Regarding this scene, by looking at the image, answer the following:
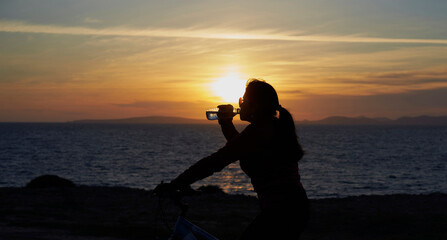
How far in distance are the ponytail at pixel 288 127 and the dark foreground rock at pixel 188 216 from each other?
686cm

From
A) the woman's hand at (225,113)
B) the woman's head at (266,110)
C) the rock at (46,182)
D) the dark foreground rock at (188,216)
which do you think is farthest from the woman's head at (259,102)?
the rock at (46,182)

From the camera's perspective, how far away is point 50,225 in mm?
10883

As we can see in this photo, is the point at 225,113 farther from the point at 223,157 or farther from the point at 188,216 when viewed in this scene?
the point at 188,216

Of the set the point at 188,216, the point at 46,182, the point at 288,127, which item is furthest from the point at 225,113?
the point at 46,182

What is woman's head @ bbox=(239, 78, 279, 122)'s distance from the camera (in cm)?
352

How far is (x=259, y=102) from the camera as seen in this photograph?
11.6 ft

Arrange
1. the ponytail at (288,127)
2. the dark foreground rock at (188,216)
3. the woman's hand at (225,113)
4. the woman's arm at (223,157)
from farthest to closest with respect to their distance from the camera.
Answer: the dark foreground rock at (188,216)
the woman's hand at (225,113)
the ponytail at (288,127)
the woman's arm at (223,157)

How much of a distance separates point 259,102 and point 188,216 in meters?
9.17

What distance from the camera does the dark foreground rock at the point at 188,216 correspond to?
1034 cm

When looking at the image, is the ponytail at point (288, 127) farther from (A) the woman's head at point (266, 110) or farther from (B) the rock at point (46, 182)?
(B) the rock at point (46, 182)

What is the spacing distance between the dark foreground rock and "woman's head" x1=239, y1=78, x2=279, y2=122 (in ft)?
22.3

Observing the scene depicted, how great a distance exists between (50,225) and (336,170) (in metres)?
38.8

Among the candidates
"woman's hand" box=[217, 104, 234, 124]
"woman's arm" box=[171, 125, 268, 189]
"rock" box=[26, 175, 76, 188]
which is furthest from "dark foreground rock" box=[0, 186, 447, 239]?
"woman's arm" box=[171, 125, 268, 189]

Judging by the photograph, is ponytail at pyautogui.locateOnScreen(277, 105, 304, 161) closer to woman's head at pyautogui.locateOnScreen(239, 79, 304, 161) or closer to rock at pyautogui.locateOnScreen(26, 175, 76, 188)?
woman's head at pyautogui.locateOnScreen(239, 79, 304, 161)
